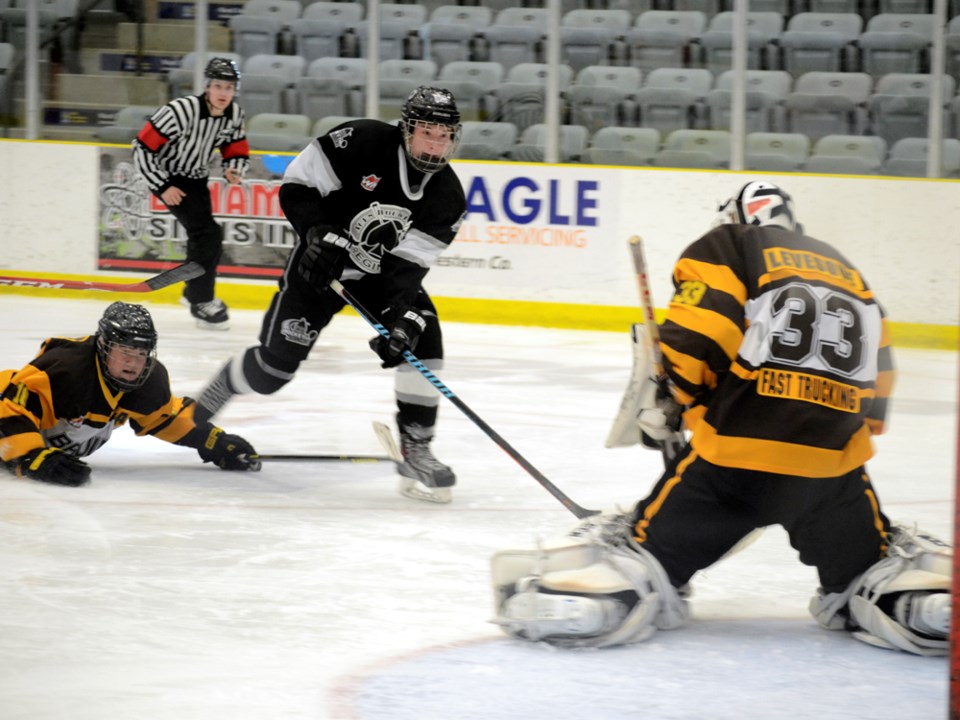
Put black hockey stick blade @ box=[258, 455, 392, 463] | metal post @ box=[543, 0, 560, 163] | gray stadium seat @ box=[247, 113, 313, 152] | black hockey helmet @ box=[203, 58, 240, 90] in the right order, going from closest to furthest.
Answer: black hockey stick blade @ box=[258, 455, 392, 463]
black hockey helmet @ box=[203, 58, 240, 90]
metal post @ box=[543, 0, 560, 163]
gray stadium seat @ box=[247, 113, 313, 152]

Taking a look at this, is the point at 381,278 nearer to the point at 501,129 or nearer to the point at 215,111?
the point at 215,111

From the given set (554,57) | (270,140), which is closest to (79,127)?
(270,140)

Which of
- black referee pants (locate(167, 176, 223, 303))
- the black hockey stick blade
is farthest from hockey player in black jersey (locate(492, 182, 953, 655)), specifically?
black referee pants (locate(167, 176, 223, 303))

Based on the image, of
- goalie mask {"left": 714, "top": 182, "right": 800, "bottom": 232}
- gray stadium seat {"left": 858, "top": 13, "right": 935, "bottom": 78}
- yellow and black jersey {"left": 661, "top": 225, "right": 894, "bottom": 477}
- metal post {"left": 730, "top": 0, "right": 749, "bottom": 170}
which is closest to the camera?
yellow and black jersey {"left": 661, "top": 225, "right": 894, "bottom": 477}

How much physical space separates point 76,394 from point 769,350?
1.73m

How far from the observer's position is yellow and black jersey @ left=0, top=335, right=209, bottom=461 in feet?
10.4

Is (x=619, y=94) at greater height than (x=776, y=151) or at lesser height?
greater

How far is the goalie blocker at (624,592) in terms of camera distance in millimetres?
2176

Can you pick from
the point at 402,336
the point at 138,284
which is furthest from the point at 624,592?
the point at 138,284

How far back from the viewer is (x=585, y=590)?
218 centimetres

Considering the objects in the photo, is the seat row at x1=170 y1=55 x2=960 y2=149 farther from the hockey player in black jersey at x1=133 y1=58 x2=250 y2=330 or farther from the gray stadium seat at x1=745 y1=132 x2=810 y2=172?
the hockey player in black jersey at x1=133 y1=58 x2=250 y2=330

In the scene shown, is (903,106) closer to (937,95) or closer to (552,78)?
(937,95)

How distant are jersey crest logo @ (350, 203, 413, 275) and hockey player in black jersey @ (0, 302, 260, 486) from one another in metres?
0.52

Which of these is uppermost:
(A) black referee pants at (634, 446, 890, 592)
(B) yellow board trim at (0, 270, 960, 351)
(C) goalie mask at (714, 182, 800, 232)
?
(C) goalie mask at (714, 182, 800, 232)
